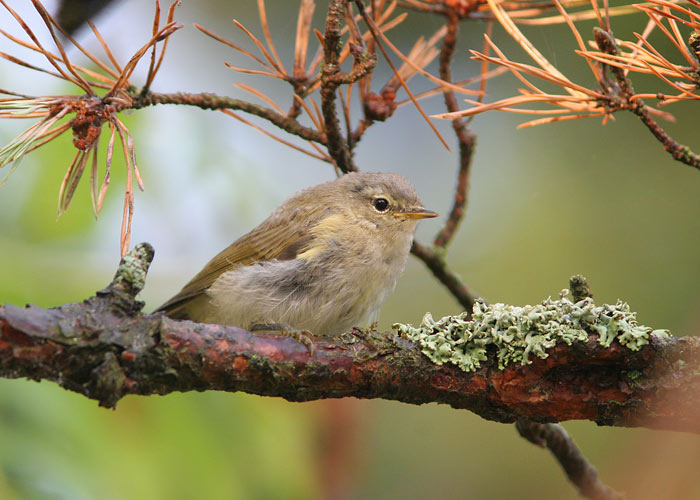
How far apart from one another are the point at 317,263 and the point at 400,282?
6.01ft

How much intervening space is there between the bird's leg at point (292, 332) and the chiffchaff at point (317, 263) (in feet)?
0.13

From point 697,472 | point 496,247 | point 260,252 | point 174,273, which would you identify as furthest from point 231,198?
point 697,472

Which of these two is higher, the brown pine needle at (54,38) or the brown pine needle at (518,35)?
the brown pine needle at (518,35)

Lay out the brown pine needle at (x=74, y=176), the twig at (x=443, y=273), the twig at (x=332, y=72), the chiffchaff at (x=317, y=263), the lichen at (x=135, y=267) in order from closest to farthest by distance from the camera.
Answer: the lichen at (x=135, y=267) → the brown pine needle at (x=74, y=176) → the twig at (x=332, y=72) → the twig at (x=443, y=273) → the chiffchaff at (x=317, y=263)

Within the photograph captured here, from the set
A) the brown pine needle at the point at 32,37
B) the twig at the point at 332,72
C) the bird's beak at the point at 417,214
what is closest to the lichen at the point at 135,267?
the brown pine needle at the point at 32,37

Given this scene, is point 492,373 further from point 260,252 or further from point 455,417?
point 455,417

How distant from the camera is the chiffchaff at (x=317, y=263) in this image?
320cm

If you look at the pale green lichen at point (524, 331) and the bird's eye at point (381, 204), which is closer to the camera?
the pale green lichen at point (524, 331)

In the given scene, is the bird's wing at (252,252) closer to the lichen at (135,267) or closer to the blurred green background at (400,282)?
the blurred green background at (400,282)

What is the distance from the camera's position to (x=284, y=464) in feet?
9.78

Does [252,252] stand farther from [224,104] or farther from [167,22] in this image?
[167,22]

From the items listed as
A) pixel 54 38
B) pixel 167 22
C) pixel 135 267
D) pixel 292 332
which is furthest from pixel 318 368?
pixel 54 38

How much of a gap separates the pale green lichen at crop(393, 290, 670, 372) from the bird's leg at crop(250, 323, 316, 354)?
35cm

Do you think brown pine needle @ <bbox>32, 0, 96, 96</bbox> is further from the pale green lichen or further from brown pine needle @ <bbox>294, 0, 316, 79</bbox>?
the pale green lichen
